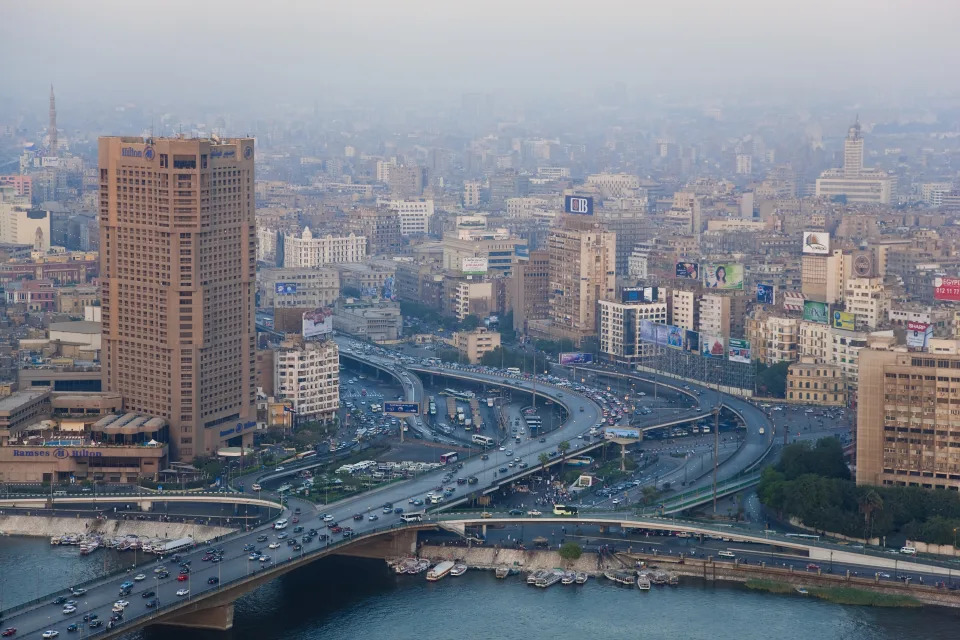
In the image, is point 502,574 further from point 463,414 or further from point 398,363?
point 398,363

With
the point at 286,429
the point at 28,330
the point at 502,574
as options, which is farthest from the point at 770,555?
the point at 28,330

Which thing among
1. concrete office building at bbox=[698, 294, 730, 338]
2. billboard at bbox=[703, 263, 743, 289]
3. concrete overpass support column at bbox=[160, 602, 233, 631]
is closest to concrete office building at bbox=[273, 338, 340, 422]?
concrete office building at bbox=[698, 294, 730, 338]

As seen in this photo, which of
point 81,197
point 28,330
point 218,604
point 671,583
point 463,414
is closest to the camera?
point 218,604

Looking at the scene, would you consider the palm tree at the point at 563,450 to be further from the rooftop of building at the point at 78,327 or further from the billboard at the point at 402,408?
the rooftop of building at the point at 78,327

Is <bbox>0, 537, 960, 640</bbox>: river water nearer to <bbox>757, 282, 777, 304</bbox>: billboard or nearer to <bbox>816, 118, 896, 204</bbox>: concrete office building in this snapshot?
<bbox>757, 282, 777, 304</bbox>: billboard

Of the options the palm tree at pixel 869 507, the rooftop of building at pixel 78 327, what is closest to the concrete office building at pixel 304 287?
the rooftop of building at pixel 78 327

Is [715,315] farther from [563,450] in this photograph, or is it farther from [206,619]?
[206,619]

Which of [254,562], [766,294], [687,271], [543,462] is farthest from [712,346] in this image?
[254,562]
